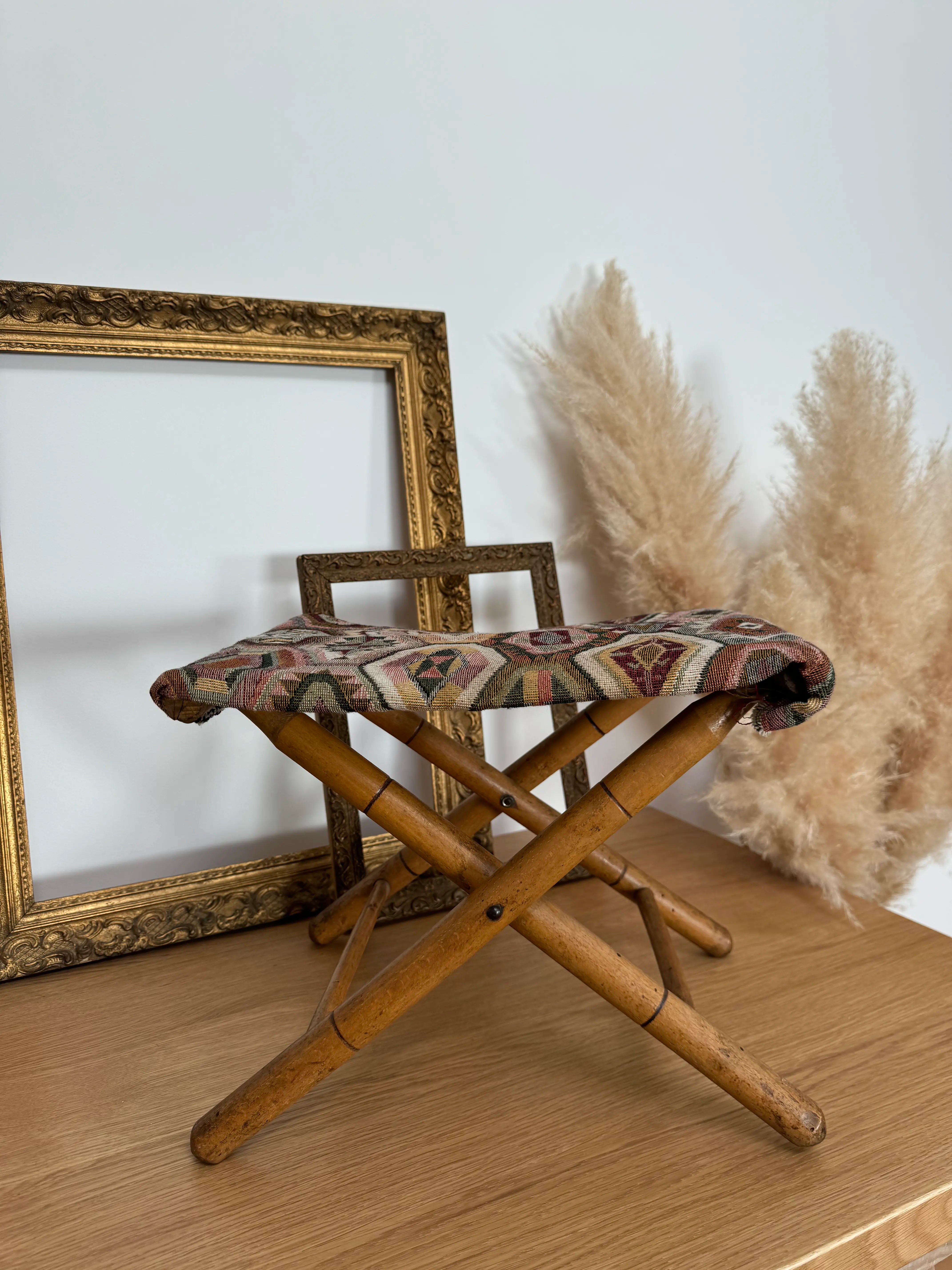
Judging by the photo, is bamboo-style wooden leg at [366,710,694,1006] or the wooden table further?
bamboo-style wooden leg at [366,710,694,1006]

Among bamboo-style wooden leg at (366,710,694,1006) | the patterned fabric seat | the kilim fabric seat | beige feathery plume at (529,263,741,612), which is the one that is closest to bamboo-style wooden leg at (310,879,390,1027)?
the kilim fabric seat

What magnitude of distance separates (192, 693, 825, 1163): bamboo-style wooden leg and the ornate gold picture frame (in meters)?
0.35

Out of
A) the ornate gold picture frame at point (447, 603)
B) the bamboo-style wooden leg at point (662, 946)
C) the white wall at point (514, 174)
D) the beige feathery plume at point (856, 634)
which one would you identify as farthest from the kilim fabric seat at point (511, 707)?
the white wall at point (514, 174)

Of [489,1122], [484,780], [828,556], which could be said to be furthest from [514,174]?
[489,1122]

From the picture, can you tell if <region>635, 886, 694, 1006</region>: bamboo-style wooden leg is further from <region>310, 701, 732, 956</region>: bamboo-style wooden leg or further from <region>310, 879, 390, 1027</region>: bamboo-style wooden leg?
<region>310, 879, 390, 1027</region>: bamboo-style wooden leg

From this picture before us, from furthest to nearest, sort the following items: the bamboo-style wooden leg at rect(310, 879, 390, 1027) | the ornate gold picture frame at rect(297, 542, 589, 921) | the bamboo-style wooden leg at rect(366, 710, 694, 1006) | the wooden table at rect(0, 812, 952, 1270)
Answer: the ornate gold picture frame at rect(297, 542, 589, 921) < the bamboo-style wooden leg at rect(366, 710, 694, 1006) < the bamboo-style wooden leg at rect(310, 879, 390, 1027) < the wooden table at rect(0, 812, 952, 1270)

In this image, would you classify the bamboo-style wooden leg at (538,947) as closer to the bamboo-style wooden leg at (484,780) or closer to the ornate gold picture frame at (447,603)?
the bamboo-style wooden leg at (484,780)

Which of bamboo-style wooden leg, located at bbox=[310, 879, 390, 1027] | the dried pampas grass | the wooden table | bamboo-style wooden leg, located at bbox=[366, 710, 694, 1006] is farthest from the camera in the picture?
the dried pampas grass

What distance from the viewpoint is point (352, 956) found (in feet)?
2.59

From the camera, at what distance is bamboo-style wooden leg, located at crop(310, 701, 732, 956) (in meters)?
Result: 0.86

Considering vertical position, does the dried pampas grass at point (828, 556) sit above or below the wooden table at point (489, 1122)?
above

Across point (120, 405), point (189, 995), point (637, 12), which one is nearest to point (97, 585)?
point (120, 405)

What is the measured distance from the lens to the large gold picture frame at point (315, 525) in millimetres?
941

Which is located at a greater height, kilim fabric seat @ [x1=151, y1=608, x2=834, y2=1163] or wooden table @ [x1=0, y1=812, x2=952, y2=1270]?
kilim fabric seat @ [x1=151, y1=608, x2=834, y2=1163]
